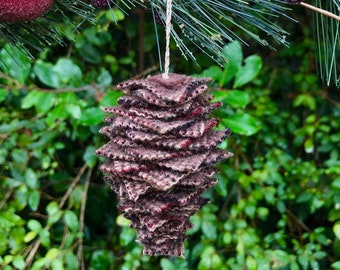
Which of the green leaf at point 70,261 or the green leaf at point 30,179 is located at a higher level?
the green leaf at point 30,179

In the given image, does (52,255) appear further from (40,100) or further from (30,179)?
(40,100)

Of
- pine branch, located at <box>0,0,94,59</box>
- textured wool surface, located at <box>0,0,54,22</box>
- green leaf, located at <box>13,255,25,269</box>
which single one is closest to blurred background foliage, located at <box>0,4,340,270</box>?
green leaf, located at <box>13,255,25,269</box>

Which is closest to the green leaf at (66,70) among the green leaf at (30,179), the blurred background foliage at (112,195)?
the blurred background foliage at (112,195)

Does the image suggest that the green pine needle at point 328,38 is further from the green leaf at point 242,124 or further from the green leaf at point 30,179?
the green leaf at point 30,179

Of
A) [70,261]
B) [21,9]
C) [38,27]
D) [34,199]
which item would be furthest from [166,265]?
[21,9]

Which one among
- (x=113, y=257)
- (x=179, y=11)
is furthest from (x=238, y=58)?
(x=113, y=257)

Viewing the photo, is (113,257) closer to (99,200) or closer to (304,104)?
(99,200)

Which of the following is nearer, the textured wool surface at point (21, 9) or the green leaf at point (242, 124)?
the textured wool surface at point (21, 9)

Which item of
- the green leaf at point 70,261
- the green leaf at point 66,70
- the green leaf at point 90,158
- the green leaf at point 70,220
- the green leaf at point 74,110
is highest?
the green leaf at point 66,70

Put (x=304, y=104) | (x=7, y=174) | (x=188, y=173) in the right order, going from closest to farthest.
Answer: (x=188, y=173), (x=7, y=174), (x=304, y=104)
